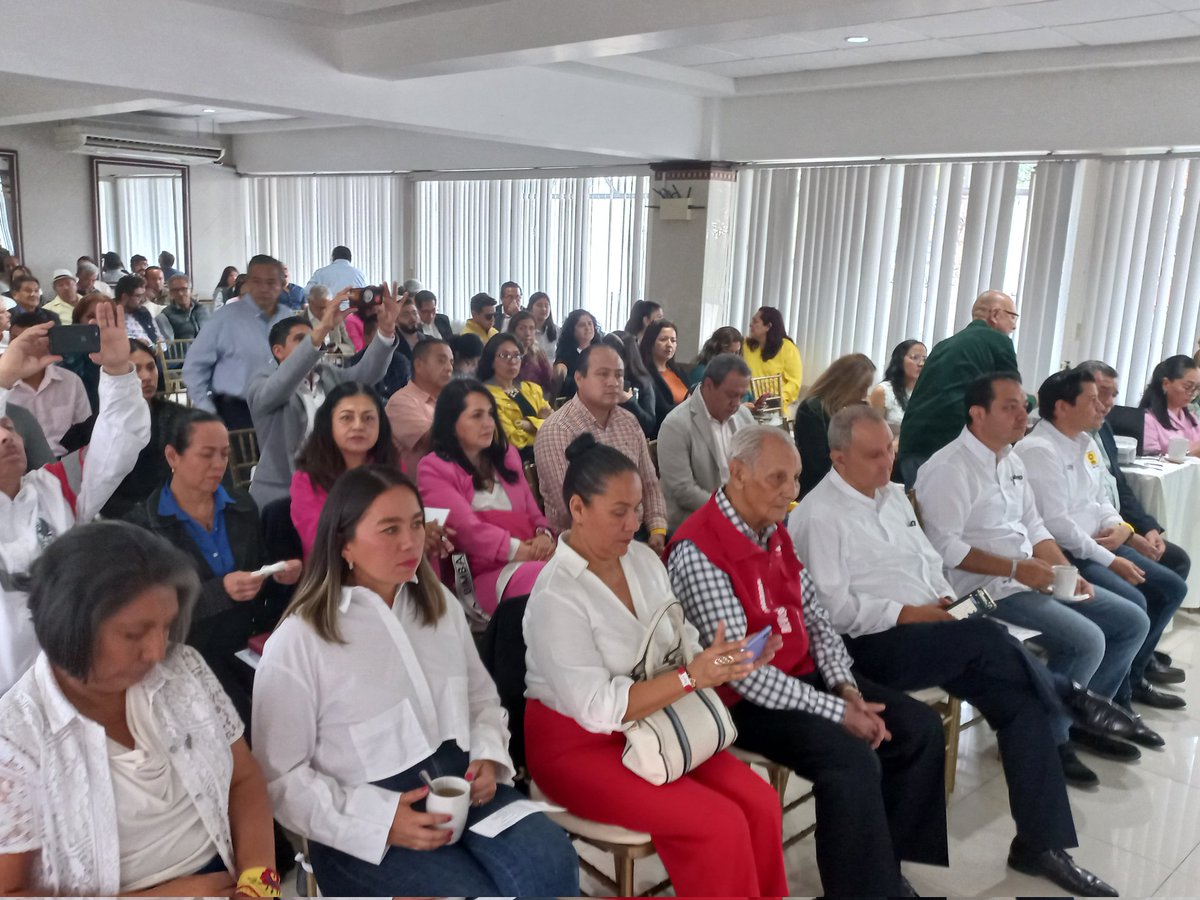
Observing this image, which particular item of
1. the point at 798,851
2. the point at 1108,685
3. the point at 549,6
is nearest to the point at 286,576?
the point at 798,851

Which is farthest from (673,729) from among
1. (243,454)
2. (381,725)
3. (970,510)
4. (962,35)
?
(962,35)

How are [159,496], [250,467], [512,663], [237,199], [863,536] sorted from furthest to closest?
[237,199]
[250,467]
[863,536]
[159,496]
[512,663]

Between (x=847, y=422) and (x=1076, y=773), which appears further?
(x=1076, y=773)

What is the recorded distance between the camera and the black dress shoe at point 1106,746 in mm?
3199

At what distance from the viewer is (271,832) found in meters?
1.62

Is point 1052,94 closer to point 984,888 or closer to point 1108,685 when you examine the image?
point 1108,685

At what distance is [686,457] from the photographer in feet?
12.8

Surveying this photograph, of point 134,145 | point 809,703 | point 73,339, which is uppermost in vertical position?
point 134,145

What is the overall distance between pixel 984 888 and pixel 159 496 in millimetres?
2420

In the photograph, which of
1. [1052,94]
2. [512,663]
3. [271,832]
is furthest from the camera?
[1052,94]

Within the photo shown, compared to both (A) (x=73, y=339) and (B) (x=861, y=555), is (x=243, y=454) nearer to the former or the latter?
(A) (x=73, y=339)

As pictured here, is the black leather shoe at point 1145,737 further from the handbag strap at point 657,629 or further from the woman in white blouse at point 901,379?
the woman in white blouse at point 901,379

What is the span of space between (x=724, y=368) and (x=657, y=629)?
76.6 inches

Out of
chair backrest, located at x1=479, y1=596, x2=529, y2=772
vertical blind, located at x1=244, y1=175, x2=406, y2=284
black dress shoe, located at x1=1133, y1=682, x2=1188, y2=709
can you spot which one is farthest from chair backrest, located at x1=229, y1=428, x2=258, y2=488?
vertical blind, located at x1=244, y1=175, x2=406, y2=284
